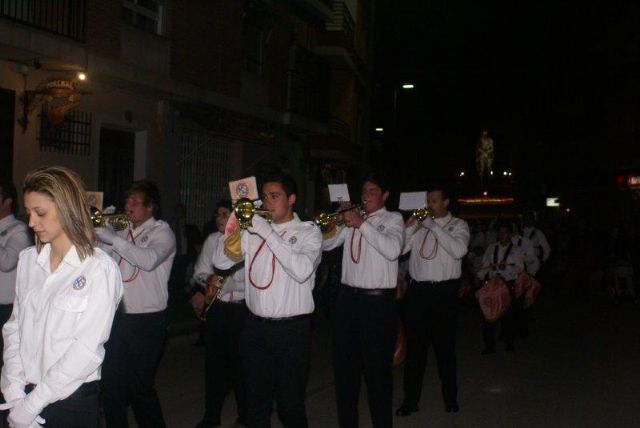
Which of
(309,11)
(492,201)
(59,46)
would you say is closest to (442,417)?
(59,46)

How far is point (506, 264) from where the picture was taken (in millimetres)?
12250

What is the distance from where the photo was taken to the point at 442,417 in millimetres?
8125

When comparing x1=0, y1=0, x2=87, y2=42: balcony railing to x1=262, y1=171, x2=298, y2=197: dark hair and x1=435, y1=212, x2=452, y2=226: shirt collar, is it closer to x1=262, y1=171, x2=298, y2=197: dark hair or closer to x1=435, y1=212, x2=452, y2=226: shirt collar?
x1=435, y1=212, x2=452, y2=226: shirt collar

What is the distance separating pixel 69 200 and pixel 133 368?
9.31 ft

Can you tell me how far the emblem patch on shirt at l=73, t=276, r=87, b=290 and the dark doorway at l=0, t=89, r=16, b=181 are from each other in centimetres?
→ 1006

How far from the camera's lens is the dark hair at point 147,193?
6715mm

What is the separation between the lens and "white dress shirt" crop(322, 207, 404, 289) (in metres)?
6.65

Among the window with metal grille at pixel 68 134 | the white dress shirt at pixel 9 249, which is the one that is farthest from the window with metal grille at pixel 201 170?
the white dress shirt at pixel 9 249

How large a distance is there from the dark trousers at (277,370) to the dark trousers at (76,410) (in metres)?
1.89

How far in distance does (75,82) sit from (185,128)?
526 centimetres

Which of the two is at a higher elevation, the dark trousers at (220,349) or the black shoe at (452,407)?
the dark trousers at (220,349)

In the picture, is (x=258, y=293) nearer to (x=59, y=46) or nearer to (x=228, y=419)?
(x=228, y=419)

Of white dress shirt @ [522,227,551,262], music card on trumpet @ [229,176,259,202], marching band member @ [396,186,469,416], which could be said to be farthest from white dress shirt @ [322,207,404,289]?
white dress shirt @ [522,227,551,262]

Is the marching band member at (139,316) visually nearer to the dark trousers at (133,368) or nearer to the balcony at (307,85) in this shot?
the dark trousers at (133,368)
